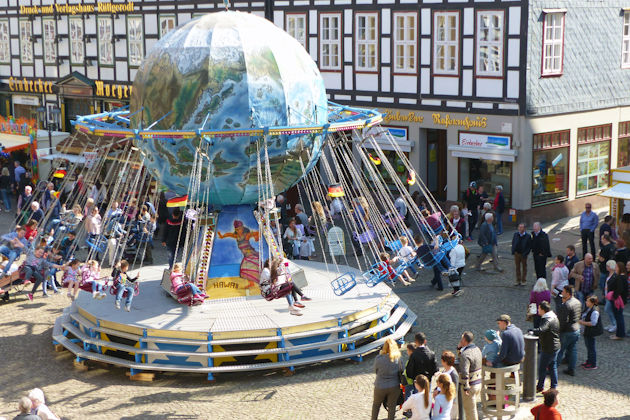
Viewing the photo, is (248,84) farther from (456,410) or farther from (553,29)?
(553,29)

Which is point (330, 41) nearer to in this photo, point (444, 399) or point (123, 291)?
point (123, 291)

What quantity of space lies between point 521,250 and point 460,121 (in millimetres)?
8883

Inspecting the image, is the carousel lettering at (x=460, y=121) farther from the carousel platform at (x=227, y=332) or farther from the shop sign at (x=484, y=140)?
the carousel platform at (x=227, y=332)

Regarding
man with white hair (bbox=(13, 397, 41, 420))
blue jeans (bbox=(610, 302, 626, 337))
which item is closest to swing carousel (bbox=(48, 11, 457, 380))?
blue jeans (bbox=(610, 302, 626, 337))

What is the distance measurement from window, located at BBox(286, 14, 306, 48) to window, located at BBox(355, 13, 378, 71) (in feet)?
7.67

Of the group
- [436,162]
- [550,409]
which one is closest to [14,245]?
[550,409]

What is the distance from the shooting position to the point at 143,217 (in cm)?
2495

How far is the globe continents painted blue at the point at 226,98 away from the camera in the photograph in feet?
→ 56.4

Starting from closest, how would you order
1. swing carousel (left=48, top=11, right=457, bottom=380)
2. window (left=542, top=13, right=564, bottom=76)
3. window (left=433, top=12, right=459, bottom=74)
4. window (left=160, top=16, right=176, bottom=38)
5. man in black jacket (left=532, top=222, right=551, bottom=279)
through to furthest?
swing carousel (left=48, top=11, right=457, bottom=380) → man in black jacket (left=532, top=222, right=551, bottom=279) → window (left=542, top=13, right=564, bottom=76) → window (left=433, top=12, right=459, bottom=74) → window (left=160, top=16, right=176, bottom=38)

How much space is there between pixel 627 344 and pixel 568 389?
108 inches

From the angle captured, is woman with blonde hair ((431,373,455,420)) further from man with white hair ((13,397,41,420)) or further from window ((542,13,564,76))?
window ((542,13,564,76))

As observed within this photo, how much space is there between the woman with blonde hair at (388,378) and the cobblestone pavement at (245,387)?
89 cm

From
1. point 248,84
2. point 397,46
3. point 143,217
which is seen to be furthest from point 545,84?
point 248,84

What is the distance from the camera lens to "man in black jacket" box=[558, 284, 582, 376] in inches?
619
